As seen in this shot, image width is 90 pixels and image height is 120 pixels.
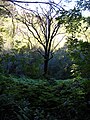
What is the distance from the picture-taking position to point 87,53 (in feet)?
16.2

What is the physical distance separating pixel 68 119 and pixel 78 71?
41.2 inches

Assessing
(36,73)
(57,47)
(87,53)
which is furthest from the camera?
(57,47)

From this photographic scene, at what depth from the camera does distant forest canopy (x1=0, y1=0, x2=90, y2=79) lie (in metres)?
5.07

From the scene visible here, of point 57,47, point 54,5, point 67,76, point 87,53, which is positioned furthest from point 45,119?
point 57,47

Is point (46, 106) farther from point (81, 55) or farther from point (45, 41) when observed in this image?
point (45, 41)

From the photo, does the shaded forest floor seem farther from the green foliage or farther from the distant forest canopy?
the distant forest canopy

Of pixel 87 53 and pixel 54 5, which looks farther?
pixel 87 53

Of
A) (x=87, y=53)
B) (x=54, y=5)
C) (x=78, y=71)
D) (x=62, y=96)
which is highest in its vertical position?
(x=54, y=5)

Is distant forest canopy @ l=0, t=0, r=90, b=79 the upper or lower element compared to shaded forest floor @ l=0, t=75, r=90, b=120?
upper

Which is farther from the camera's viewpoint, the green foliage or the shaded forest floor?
the green foliage

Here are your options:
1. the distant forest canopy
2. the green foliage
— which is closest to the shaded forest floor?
the green foliage

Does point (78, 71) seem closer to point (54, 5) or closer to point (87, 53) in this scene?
point (87, 53)

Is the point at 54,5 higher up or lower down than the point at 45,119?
higher up

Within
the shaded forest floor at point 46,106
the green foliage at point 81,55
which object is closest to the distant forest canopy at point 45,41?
the green foliage at point 81,55
